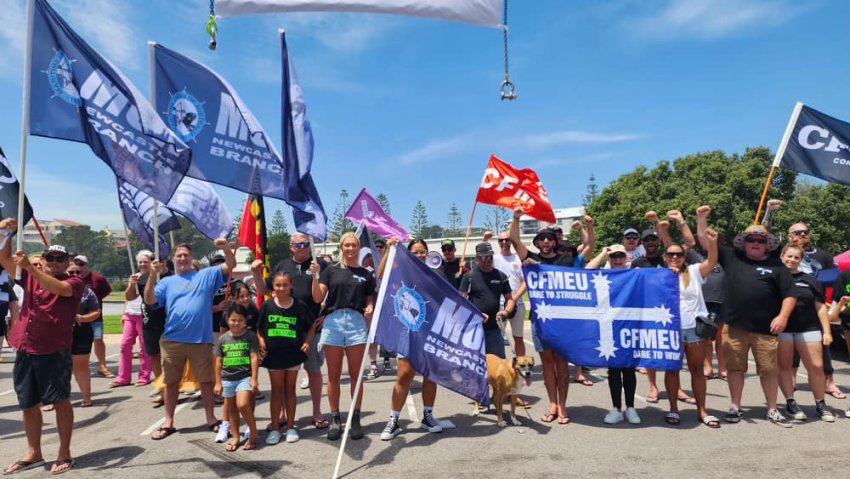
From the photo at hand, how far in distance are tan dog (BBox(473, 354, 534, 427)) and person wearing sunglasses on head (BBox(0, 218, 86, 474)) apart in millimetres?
4110

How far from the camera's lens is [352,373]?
17.9 feet

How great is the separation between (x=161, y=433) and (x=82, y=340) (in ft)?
8.66

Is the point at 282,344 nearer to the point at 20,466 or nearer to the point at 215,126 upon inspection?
the point at 20,466

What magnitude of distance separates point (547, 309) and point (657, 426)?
5.44ft

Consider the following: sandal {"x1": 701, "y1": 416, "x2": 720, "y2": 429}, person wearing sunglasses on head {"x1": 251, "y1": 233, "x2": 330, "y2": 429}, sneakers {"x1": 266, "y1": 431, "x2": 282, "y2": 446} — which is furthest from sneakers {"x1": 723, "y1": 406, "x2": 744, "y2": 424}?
sneakers {"x1": 266, "y1": 431, "x2": 282, "y2": 446}

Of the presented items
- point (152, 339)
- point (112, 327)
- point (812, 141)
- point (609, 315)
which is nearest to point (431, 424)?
point (609, 315)

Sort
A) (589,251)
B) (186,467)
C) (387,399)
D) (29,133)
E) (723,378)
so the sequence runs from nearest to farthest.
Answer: (186,467)
(29,133)
(589,251)
(387,399)
(723,378)

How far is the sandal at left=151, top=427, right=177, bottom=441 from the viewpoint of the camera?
5258 millimetres

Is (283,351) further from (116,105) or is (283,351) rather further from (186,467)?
(116,105)

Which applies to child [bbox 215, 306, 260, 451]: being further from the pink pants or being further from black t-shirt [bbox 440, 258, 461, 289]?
the pink pants

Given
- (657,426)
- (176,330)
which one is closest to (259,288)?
(176,330)

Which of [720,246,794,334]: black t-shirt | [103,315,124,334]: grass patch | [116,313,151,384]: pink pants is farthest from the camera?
[103,315,124,334]: grass patch

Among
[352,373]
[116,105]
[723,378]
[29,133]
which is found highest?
[116,105]

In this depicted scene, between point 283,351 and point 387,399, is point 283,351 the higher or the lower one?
the higher one
